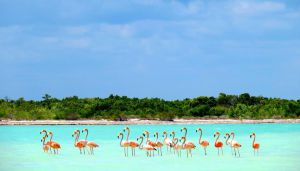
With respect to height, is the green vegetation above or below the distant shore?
above

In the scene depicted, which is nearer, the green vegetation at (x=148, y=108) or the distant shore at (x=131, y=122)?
the distant shore at (x=131, y=122)

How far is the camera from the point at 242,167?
Answer: 12.4 metres

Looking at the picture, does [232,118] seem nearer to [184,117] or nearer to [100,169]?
[184,117]

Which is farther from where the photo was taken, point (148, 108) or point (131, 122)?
point (148, 108)

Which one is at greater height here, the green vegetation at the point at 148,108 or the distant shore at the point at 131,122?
the green vegetation at the point at 148,108

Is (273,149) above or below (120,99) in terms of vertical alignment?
below

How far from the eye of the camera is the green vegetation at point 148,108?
48.5m

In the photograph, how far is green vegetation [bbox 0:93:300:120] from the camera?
4850cm

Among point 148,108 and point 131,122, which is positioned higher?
point 148,108

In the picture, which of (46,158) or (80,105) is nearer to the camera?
(46,158)

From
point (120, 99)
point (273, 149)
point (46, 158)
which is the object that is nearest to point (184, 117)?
point (120, 99)

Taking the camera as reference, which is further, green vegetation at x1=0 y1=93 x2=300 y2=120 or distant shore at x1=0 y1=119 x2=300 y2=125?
green vegetation at x1=0 y1=93 x2=300 y2=120

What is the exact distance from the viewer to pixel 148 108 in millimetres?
51875

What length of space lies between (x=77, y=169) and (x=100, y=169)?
1.62 feet
